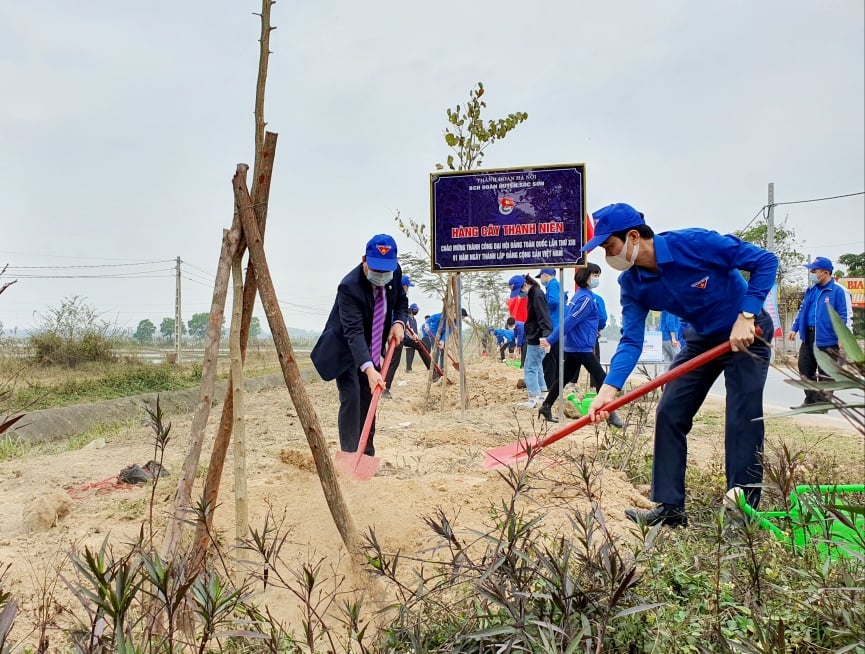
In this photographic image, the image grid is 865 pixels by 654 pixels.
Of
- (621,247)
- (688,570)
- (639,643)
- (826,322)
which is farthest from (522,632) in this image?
(826,322)

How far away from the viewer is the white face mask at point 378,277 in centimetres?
387

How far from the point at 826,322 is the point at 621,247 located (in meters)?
5.41

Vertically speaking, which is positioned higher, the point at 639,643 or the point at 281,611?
the point at 639,643

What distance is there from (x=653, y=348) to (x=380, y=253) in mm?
5922

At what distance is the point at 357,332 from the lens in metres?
3.85

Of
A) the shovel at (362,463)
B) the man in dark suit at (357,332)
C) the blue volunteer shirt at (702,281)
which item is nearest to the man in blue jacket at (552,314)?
the man in dark suit at (357,332)

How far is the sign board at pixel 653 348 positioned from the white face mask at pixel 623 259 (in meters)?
5.62

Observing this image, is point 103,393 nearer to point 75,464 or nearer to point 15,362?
point 15,362

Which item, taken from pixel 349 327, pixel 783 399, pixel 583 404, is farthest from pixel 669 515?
pixel 783 399

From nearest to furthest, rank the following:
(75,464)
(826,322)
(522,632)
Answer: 1. (522,632)
2. (75,464)
3. (826,322)

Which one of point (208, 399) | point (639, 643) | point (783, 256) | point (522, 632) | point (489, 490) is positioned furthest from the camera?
point (783, 256)

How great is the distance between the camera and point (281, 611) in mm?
2557

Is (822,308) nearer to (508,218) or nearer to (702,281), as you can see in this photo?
(508,218)

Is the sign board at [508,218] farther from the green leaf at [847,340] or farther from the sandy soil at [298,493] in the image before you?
the green leaf at [847,340]
